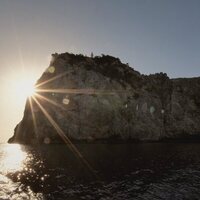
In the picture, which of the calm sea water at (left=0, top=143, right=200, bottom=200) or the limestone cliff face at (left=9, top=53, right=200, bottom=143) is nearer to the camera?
the calm sea water at (left=0, top=143, right=200, bottom=200)

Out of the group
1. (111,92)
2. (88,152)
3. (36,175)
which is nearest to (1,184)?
(36,175)

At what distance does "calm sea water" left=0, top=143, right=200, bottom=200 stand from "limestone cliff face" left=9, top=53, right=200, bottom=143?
96.8 ft

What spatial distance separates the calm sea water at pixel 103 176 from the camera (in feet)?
133

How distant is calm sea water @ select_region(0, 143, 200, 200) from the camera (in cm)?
4047

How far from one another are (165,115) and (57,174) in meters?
75.3

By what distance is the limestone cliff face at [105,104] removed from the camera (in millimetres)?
105688

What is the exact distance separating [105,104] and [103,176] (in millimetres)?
59031

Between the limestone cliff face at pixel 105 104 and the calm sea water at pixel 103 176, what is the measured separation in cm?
2951

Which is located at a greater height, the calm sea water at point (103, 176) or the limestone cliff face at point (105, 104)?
the limestone cliff face at point (105, 104)

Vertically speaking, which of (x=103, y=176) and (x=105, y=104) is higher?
(x=105, y=104)

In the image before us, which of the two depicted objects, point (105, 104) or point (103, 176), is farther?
point (105, 104)

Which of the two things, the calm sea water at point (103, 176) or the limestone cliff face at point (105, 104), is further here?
the limestone cliff face at point (105, 104)

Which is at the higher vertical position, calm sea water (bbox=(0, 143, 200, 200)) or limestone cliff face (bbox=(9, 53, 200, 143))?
limestone cliff face (bbox=(9, 53, 200, 143))

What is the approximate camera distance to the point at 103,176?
166ft
